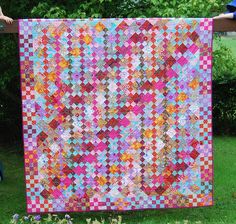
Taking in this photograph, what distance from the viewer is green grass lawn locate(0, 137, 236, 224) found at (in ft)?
14.4

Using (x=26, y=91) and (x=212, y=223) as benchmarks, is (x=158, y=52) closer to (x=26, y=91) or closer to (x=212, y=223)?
(x=26, y=91)

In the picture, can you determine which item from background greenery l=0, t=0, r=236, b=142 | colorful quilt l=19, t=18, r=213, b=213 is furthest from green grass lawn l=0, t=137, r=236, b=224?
background greenery l=0, t=0, r=236, b=142

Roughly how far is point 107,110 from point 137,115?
227 millimetres

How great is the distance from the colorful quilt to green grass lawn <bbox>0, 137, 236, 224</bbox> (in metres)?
0.43

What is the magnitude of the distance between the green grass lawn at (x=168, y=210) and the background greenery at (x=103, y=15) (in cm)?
127

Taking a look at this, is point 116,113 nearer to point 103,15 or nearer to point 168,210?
point 168,210

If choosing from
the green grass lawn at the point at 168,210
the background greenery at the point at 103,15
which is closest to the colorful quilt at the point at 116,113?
the green grass lawn at the point at 168,210

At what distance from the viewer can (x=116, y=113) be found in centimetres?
389

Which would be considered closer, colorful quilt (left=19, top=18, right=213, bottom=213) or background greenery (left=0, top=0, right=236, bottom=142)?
colorful quilt (left=19, top=18, right=213, bottom=213)

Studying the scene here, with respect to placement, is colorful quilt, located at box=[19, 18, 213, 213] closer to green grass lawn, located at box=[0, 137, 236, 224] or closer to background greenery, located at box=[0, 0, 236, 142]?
green grass lawn, located at box=[0, 137, 236, 224]

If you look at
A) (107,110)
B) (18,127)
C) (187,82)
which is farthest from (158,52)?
(18,127)

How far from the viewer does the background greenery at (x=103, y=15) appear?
17.3 ft

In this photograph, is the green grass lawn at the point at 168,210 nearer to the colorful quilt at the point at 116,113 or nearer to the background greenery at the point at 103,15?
the colorful quilt at the point at 116,113

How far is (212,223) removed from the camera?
14.0 ft
